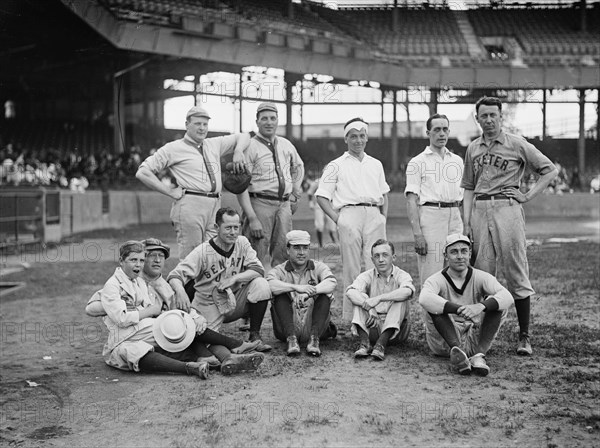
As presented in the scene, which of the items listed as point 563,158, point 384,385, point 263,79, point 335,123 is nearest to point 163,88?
point 263,79

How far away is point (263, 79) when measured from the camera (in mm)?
31922

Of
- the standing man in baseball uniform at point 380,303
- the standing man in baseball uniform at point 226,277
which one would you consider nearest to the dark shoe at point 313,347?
the standing man in baseball uniform at point 380,303

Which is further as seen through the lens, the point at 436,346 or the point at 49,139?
the point at 49,139

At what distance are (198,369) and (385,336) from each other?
5.03 ft

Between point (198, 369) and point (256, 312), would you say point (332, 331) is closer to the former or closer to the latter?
point (256, 312)

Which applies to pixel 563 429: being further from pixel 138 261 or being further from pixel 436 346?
pixel 138 261

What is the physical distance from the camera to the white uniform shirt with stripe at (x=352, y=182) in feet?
21.2

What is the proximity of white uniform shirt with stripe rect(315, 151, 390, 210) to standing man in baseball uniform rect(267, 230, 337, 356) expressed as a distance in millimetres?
606

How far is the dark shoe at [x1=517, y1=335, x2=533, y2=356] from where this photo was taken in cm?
579

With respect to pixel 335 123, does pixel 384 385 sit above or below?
below

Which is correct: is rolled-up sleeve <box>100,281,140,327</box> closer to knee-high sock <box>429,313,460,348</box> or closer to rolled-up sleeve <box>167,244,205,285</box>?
rolled-up sleeve <box>167,244,205,285</box>

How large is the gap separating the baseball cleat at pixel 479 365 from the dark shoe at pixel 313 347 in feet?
3.90

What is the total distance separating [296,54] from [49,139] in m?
10.6

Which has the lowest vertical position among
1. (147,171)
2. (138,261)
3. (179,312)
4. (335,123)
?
(179,312)
